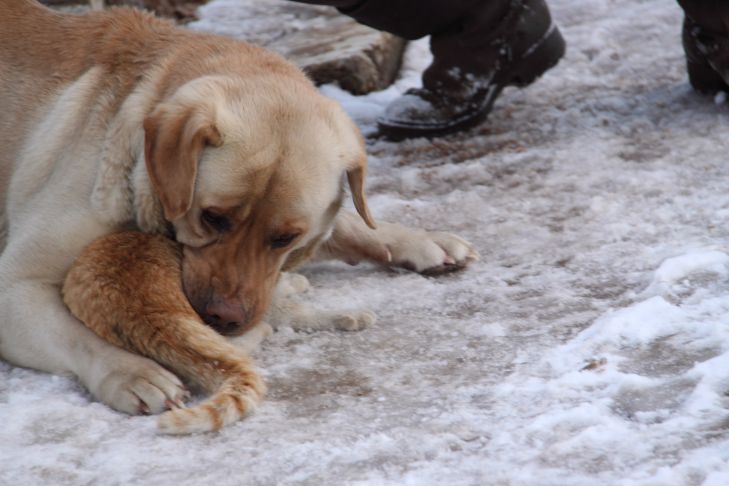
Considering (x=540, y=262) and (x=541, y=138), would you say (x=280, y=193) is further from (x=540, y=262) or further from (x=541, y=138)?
(x=541, y=138)

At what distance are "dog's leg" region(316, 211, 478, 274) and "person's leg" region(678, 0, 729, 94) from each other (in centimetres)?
184

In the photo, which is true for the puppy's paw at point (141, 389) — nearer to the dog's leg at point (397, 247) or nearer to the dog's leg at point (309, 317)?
the dog's leg at point (309, 317)

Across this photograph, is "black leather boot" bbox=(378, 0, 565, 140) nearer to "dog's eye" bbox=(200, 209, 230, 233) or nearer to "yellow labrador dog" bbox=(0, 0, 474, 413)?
"yellow labrador dog" bbox=(0, 0, 474, 413)

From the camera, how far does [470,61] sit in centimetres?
539

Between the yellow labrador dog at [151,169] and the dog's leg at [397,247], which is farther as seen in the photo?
the dog's leg at [397,247]

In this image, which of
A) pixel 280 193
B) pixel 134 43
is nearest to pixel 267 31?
pixel 134 43

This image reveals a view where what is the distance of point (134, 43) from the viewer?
144 inches

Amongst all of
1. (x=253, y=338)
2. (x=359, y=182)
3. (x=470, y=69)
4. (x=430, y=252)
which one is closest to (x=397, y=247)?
(x=430, y=252)

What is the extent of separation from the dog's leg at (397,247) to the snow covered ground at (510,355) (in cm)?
6

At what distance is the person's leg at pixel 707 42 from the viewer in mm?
4930

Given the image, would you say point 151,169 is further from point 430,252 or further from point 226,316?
point 430,252

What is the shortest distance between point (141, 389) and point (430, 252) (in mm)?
1389

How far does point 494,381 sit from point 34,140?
1.79 metres

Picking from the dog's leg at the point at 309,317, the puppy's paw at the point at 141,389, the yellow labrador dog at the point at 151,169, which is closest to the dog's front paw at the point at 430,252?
the yellow labrador dog at the point at 151,169
